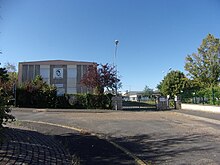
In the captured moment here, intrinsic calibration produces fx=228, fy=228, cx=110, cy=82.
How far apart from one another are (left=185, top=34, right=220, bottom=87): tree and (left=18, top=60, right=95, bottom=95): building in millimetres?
22593

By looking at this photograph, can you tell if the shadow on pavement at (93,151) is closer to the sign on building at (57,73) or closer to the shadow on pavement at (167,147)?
the shadow on pavement at (167,147)

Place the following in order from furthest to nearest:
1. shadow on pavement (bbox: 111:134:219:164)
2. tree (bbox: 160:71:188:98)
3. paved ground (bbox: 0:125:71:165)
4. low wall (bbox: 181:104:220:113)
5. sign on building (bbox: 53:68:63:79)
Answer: sign on building (bbox: 53:68:63:79), tree (bbox: 160:71:188:98), low wall (bbox: 181:104:220:113), shadow on pavement (bbox: 111:134:219:164), paved ground (bbox: 0:125:71:165)

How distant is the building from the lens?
47.7m

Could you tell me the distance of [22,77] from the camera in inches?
1871

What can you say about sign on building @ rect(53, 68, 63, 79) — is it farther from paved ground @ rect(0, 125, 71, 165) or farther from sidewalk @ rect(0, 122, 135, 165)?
paved ground @ rect(0, 125, 71, 165)

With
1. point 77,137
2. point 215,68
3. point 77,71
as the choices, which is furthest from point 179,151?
point 77,71

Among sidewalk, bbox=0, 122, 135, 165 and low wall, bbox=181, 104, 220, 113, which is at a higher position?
low wall, bbox=181, 104, 220, 113

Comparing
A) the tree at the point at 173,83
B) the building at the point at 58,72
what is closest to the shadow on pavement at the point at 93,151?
the tree at the point at 173,83

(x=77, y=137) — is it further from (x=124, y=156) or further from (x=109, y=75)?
(x=109, y=75)

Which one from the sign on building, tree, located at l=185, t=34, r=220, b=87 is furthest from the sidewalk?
the sign on building

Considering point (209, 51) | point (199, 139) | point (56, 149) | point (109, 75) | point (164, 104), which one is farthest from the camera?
point (209, 51)

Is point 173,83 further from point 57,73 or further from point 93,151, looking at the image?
point 93,151

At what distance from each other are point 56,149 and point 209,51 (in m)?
29.9

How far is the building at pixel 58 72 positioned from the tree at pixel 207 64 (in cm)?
2259
